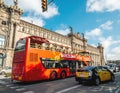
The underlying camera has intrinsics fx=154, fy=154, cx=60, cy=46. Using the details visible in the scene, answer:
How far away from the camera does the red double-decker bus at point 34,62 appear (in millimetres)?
14422

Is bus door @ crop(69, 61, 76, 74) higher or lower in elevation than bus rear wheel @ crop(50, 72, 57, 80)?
higher

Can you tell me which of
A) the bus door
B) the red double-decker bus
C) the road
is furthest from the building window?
the road

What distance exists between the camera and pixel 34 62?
15117 mm

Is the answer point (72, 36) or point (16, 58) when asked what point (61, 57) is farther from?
point (72, 36)

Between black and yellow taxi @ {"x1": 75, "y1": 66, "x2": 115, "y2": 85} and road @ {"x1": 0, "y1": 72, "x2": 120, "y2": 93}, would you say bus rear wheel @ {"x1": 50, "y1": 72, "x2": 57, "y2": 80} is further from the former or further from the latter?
black and yellow taxi @ {"x1": 75, "y1": 66, "x2": 115, "y2": 85}

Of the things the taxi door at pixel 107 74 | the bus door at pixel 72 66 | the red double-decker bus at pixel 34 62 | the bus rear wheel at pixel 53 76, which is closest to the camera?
the red double-decker bus at pixel 34 62

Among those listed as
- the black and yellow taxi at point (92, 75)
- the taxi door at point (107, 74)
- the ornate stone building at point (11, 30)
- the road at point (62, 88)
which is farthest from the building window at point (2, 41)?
the taxi door at point (107, 74)

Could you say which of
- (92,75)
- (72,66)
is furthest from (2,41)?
(92,75)

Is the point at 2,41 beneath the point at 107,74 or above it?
above

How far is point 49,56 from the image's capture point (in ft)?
56.3

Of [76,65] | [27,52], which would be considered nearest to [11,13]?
[76,65]

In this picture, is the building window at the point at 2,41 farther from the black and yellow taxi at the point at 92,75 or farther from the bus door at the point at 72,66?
the black and yellow taxi at the point at 92,75

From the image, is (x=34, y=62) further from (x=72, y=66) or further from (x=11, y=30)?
(x=11, y=30)

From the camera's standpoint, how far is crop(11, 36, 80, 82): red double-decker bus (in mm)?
14422
